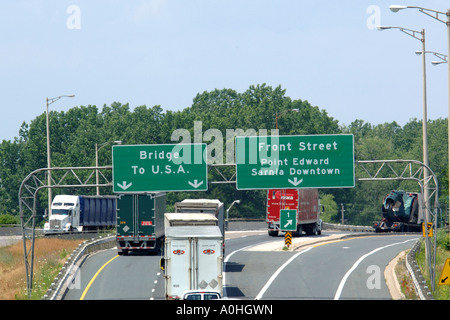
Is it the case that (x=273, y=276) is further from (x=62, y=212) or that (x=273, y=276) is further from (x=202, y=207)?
(x=62, y=212)

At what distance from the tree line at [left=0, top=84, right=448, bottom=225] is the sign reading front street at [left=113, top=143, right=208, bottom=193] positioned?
266 feet

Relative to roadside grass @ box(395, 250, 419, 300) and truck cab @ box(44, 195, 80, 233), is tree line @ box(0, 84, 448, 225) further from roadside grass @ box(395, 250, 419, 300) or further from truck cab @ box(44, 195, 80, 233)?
roadside grass @ box(395, 250, 419, 300)

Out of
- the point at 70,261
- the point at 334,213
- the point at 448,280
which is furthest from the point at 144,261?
the point at 334,213

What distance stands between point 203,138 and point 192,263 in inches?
3815

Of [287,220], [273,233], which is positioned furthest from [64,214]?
[287,220]

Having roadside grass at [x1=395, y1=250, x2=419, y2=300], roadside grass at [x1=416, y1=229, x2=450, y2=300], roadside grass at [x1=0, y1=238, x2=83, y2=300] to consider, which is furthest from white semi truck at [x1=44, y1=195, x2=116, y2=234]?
roadside grass at [x1=395, y1=250, x2=419, y2=300]

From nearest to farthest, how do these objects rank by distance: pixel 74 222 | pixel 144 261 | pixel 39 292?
pixel 39 292
pixel 144 261
pixel 74 222

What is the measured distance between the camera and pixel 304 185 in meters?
39.2

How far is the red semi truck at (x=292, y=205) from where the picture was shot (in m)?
67.9

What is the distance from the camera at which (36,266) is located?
47656mm

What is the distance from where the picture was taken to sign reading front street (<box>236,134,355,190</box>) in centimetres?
3919
